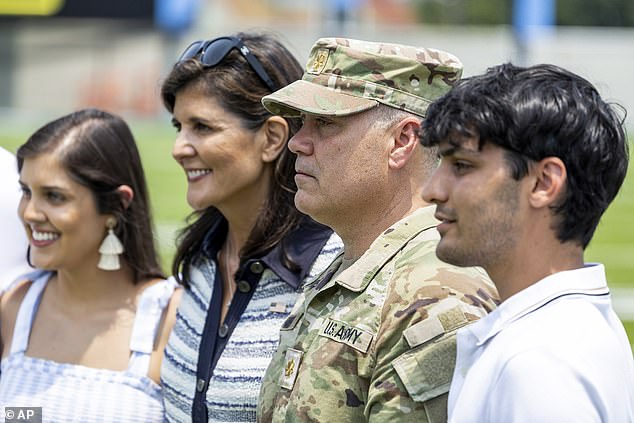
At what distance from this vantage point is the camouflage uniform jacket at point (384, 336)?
2.29 m

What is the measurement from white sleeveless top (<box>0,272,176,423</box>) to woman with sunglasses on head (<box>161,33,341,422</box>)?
0.16 meters

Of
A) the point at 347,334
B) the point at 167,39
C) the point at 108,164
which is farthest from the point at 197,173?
the point at 167,39

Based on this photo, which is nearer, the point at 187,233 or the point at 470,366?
the point at 470,366

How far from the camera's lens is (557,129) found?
2.05 m

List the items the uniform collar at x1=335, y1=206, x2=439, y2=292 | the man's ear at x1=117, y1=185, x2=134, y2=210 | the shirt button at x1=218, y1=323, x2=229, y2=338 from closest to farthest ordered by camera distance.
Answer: the uniform collar at x1=335, y1=206, x2=439, y2=292, the shirt button at x1=218, y1=323, x2=229, y2=338, the man's ear at x1=117, y1=185, x2=134, y2=210

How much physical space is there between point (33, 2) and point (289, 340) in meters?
33.9

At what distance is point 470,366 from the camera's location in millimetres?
2098

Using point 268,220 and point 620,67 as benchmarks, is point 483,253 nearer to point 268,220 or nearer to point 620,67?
point 268,220

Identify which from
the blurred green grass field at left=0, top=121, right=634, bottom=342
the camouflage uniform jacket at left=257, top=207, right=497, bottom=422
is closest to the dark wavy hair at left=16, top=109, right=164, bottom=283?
the camouflage uniform jacket at left=257, top=207, right=497, bottom=422

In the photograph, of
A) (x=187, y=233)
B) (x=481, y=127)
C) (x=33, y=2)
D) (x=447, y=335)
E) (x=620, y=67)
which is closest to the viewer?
(x=481, y=127)

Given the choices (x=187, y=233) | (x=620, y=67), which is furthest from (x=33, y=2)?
(x=187, y=233)

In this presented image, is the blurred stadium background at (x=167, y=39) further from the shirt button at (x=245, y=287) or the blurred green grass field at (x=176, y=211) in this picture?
the shirt button at (x=245, y=287)

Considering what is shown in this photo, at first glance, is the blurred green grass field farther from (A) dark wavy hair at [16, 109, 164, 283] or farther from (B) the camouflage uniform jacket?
(B) the camouflage uniform jacket

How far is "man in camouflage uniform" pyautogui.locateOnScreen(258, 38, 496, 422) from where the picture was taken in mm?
2326
